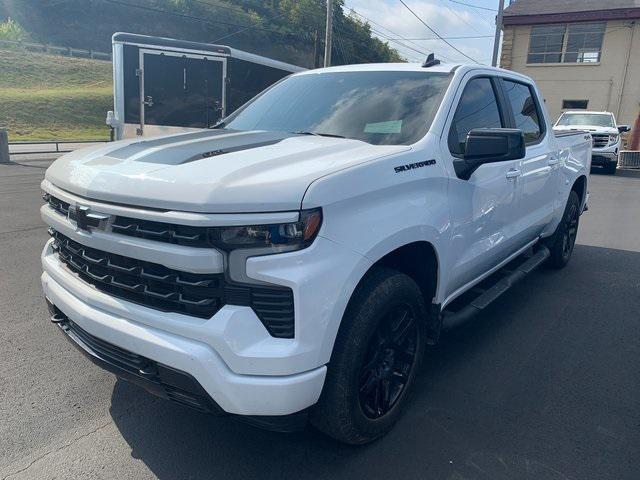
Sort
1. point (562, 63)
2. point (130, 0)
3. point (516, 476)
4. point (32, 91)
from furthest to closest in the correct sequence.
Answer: point (130, 0)
point (32, 91)
point (562, 63)
point (516, 476)

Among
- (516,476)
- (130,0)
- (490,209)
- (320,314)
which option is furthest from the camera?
(130,0)

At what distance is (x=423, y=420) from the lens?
2.97 meters

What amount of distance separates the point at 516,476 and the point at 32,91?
133 feet

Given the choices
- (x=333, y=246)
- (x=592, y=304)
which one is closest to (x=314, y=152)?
(x=333, y=246)

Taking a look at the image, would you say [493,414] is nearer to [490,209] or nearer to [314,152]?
[490,209]

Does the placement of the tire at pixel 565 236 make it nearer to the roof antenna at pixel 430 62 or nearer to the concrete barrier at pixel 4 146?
the roof antenna at pixel 430 62

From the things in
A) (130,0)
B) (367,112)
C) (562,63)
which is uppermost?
(130,0)

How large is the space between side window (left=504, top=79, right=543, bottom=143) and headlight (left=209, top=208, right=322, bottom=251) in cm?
279

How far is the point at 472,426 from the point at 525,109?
2871 mm

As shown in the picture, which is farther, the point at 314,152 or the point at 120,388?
the point at 120,388

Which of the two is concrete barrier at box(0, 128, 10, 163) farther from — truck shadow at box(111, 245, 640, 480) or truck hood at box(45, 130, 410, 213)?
truck shadow at box(111, 245, 640, 480)

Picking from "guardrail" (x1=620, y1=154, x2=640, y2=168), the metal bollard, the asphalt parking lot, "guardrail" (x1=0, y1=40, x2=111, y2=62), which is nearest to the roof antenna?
the asphalt parking lot

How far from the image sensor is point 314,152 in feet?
8.65

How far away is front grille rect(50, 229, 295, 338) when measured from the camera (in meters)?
2.10
